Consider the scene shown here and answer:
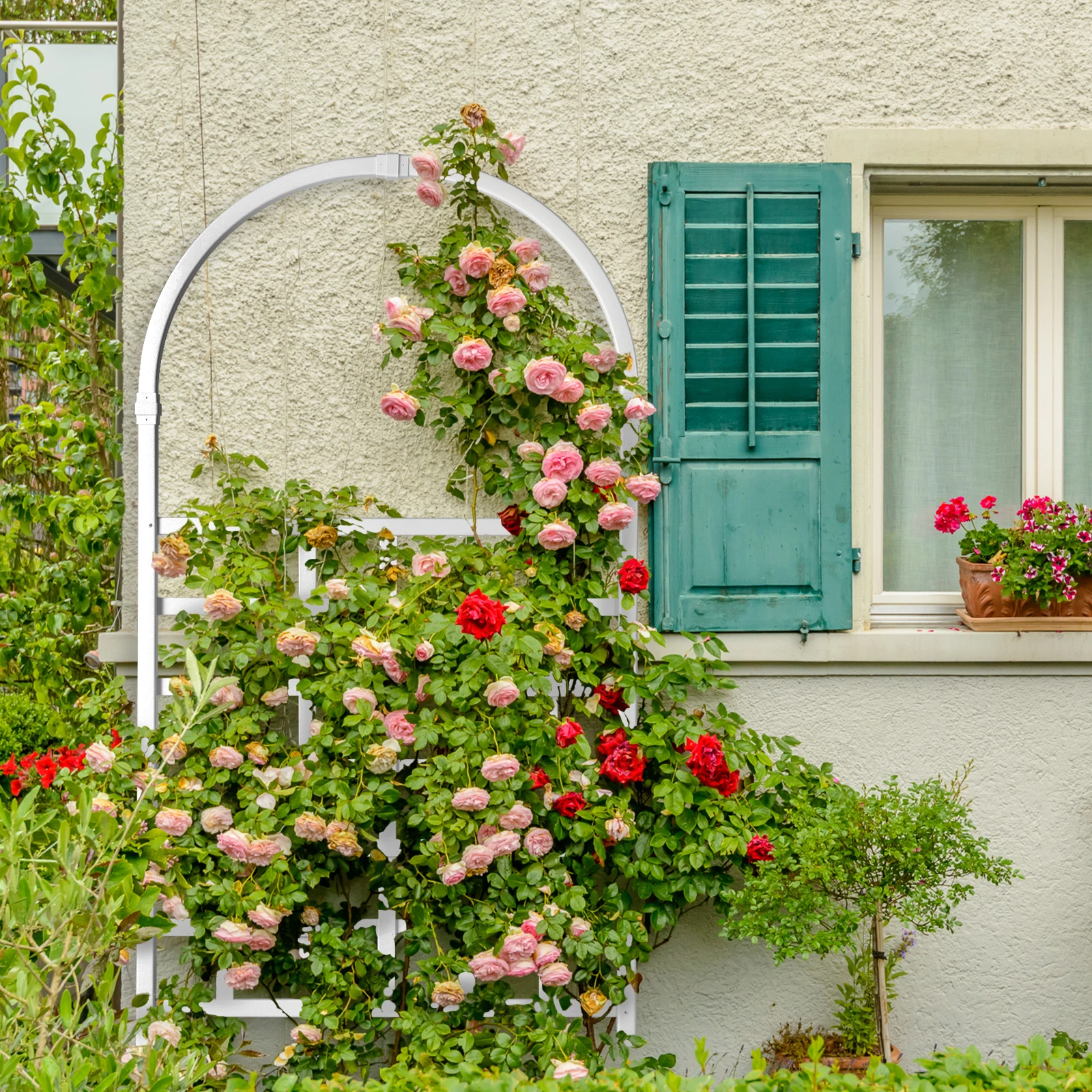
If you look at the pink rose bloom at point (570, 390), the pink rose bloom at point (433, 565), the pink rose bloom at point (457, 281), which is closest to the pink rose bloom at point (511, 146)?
the pink rose bloom at point (457, 281)

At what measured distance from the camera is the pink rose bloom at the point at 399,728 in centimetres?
272

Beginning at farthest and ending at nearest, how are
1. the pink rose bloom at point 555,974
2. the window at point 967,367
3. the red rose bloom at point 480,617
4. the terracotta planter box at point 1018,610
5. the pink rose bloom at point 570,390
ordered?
the window at point 967,367, the terracotta planter box at point 1018,610, the pink rose bloom at point 570,390, the pink rose bloom at point 555,974, the red rose bloom at point 480,617

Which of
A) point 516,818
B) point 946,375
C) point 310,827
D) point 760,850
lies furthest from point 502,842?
point 946,375

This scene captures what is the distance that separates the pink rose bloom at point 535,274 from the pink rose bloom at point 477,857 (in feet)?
5.69

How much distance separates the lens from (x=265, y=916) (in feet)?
8.81

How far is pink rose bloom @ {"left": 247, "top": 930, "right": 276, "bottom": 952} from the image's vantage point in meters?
2.75

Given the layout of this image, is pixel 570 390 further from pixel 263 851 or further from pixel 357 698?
pixel 263 851

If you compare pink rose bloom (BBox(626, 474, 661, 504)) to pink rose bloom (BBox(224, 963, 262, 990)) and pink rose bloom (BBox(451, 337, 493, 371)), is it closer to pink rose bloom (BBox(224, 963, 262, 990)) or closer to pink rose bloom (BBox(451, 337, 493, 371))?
pink rose bloom (BBox(451, 337, 493, 371))

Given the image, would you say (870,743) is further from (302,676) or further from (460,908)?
(302,676)

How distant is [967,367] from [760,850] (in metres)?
1.88

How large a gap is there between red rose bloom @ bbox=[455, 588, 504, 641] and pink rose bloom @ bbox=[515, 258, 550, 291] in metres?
1.09

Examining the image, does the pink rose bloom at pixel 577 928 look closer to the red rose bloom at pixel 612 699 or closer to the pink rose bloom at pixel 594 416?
the red rose bloom at pixel 612 699

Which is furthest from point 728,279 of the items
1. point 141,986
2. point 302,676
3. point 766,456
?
point 141,986

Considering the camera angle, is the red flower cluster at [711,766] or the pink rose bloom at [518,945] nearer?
the pink rose bloom at [518,945]
